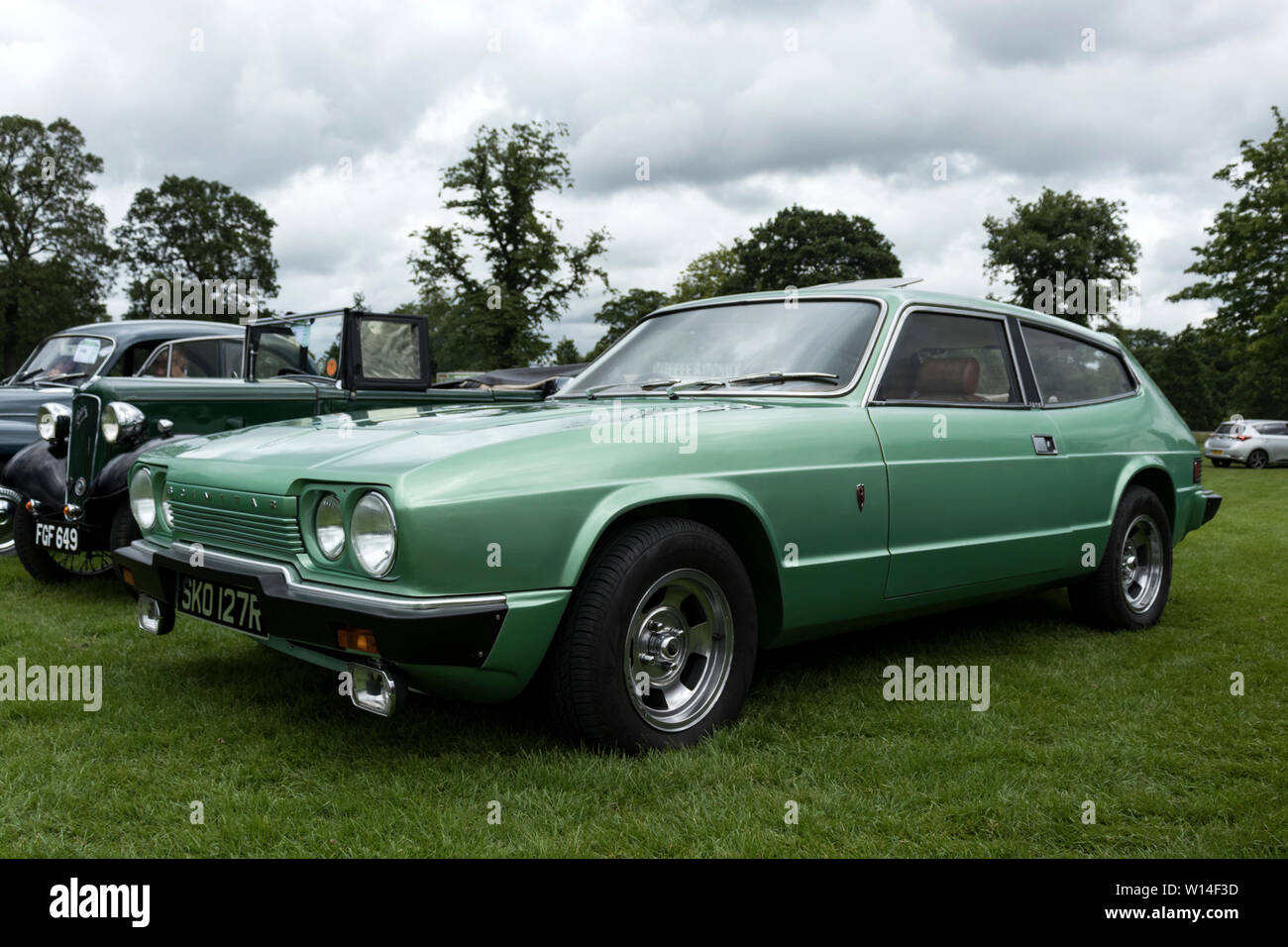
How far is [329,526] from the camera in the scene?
2.85 m

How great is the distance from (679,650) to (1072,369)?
2854 millimetres

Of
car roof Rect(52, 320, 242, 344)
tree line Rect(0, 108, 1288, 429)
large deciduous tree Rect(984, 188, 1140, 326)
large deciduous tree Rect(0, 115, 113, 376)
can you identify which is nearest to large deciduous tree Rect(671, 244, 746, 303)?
tree line Rect(0, 108, 1288, 429)

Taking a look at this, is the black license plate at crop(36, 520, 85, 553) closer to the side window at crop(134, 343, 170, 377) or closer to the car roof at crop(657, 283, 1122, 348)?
the side window at crop(134, 343, 170, 377)

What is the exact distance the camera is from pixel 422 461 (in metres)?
2.74

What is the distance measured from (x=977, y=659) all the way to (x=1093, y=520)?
90 cm

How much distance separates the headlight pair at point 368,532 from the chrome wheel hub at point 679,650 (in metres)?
0.74

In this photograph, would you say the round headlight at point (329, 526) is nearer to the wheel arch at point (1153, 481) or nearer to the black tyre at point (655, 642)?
the black tyre at point (655, 642)

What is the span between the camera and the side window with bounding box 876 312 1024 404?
3977 millimetres

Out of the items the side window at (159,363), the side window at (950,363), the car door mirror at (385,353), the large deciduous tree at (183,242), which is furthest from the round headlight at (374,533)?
the large deciduous tree at (183,242)

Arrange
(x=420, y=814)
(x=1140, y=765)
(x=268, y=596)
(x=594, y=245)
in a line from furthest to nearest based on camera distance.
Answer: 1. (x=594, y=245)
2. (x=1140, y=765)
3. (x=268, y=596)
4. (x=420, y=814)

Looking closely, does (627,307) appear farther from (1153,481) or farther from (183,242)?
(1153,481)

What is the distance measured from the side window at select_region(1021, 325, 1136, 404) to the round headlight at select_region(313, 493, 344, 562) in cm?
328
